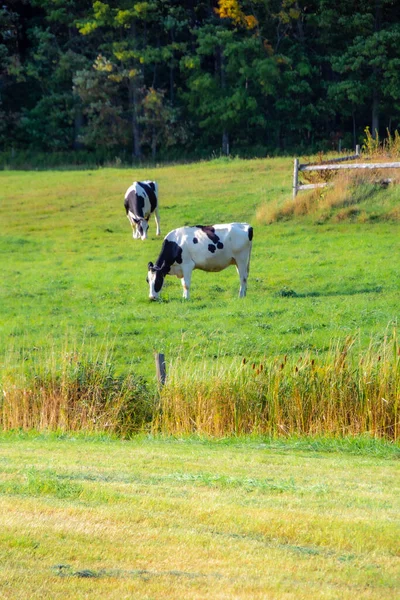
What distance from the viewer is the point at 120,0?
63.5 m

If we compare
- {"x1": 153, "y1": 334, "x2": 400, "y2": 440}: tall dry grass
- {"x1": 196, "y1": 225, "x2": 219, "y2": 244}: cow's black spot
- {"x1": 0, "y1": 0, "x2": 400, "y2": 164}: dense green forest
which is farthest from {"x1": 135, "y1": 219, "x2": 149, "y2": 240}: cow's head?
{"x1": 0, "y1": 0, "x2": 400, "y2": 164}: dense green forest

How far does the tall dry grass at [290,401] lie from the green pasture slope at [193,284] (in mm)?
1936

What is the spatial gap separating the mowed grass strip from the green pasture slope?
5.85 metres

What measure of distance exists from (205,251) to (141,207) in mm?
10393

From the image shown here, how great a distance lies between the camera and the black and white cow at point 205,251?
24.7 metres

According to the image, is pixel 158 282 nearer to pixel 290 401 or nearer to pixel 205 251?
pixel 205 251

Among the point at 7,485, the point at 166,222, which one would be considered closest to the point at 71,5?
the point at 166,222

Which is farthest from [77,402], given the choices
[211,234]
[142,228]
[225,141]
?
[225,141]

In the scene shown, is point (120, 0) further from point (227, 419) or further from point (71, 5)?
point (227, 419)

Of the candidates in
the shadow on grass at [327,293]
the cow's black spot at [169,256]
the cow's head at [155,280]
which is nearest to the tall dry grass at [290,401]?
the shadow on grass at [327,293]

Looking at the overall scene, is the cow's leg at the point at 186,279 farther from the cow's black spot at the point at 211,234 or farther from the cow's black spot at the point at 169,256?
the cow's black spot at the point at 211,234

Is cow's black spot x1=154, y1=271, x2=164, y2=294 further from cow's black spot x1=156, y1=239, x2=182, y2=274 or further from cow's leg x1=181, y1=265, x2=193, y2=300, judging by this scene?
cow's leg x1=181, y1=265, x2=193, y2=300

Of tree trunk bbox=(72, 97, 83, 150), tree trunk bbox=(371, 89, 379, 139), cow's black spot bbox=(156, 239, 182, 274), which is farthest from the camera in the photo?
tree trunk bbox=(72, 97, 83, 150)

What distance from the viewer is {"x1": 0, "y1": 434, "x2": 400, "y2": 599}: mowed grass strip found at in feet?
22.9
